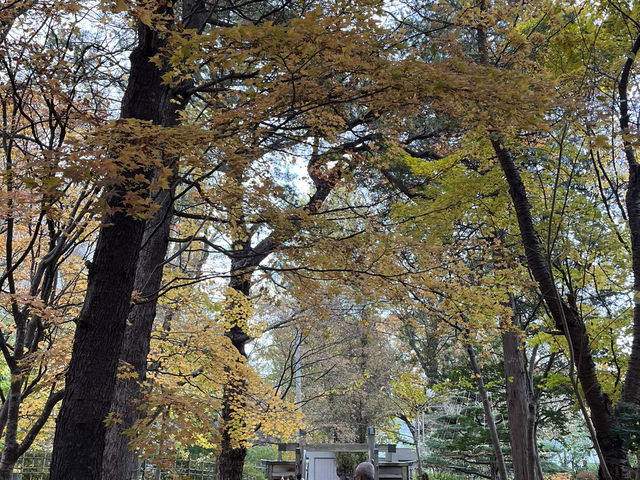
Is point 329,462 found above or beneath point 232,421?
beneath

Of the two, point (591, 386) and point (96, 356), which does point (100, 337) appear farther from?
point (591, 386)

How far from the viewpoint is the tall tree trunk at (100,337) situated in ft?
9.70

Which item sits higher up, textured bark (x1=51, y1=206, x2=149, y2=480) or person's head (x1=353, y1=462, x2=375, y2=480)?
textured bark (x1=51, y1=206, x2=149, y2=480)

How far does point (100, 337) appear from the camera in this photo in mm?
3242

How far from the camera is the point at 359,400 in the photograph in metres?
16.9

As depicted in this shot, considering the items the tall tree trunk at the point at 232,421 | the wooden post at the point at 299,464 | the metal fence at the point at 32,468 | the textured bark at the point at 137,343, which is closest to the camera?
the textured bark at the point at 137,343

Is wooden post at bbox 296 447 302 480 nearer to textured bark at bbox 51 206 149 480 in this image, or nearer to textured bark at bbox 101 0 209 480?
textured bark at bbox 101 0 209 480

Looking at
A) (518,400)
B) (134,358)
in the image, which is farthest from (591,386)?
(134,358)

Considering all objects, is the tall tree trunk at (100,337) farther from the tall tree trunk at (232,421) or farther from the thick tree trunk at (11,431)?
the tall tree trunk at (232,421)

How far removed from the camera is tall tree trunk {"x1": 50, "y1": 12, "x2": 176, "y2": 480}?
296 centimetres

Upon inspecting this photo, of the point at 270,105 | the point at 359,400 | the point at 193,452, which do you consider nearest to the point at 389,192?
the point at 270,105

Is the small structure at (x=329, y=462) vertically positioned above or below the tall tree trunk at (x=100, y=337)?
below

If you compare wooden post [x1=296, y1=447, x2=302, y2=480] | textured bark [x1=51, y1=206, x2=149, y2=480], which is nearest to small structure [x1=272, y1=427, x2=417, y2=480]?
wooden post [x1=296, y1=447, x2=302, y2=480]

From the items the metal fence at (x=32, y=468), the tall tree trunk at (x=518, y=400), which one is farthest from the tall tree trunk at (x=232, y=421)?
the metal fence at (x=32, y=468)
